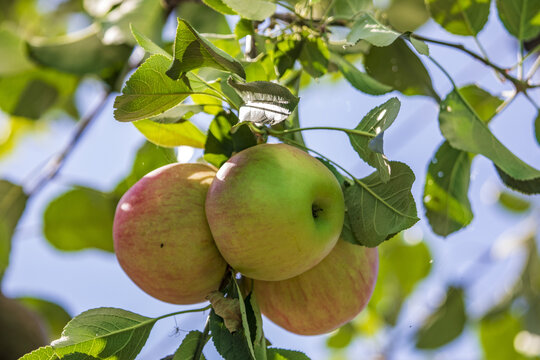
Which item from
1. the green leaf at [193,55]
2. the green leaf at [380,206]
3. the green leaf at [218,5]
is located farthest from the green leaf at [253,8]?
the green leaf at [380,206]

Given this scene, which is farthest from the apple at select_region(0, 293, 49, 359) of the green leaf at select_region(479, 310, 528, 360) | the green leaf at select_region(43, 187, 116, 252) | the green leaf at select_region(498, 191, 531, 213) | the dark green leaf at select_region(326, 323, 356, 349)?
the green leaf at select_region(498, 191, 531, 213)

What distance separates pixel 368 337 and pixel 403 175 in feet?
5.02

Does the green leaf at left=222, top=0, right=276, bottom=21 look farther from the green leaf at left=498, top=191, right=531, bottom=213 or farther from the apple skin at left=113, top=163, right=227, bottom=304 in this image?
the green leaf at left=498, top=191, right=531, bottom=213

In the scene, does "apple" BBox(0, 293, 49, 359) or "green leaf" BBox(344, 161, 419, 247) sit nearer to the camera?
"green leaf" BBox(344, 161, 419, 247)

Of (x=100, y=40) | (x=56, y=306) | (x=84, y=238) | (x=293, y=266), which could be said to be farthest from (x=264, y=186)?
(x=56, y=306)

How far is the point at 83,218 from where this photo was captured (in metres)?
1.50

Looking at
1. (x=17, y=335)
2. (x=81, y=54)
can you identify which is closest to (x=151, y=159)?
(x=81, y=54)

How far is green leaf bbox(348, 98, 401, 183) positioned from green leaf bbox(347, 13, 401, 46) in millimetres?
78

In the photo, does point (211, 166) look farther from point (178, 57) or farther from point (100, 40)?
point (100, 40)

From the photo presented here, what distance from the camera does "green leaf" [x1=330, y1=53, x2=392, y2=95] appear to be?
2.91 feet

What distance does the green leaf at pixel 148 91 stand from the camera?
0.66m

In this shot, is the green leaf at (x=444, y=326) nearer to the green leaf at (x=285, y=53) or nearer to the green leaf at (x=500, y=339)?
the green leaf at (x=500, y=339)

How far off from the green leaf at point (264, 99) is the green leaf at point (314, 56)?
30 centimetres

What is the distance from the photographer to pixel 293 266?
708 mm
